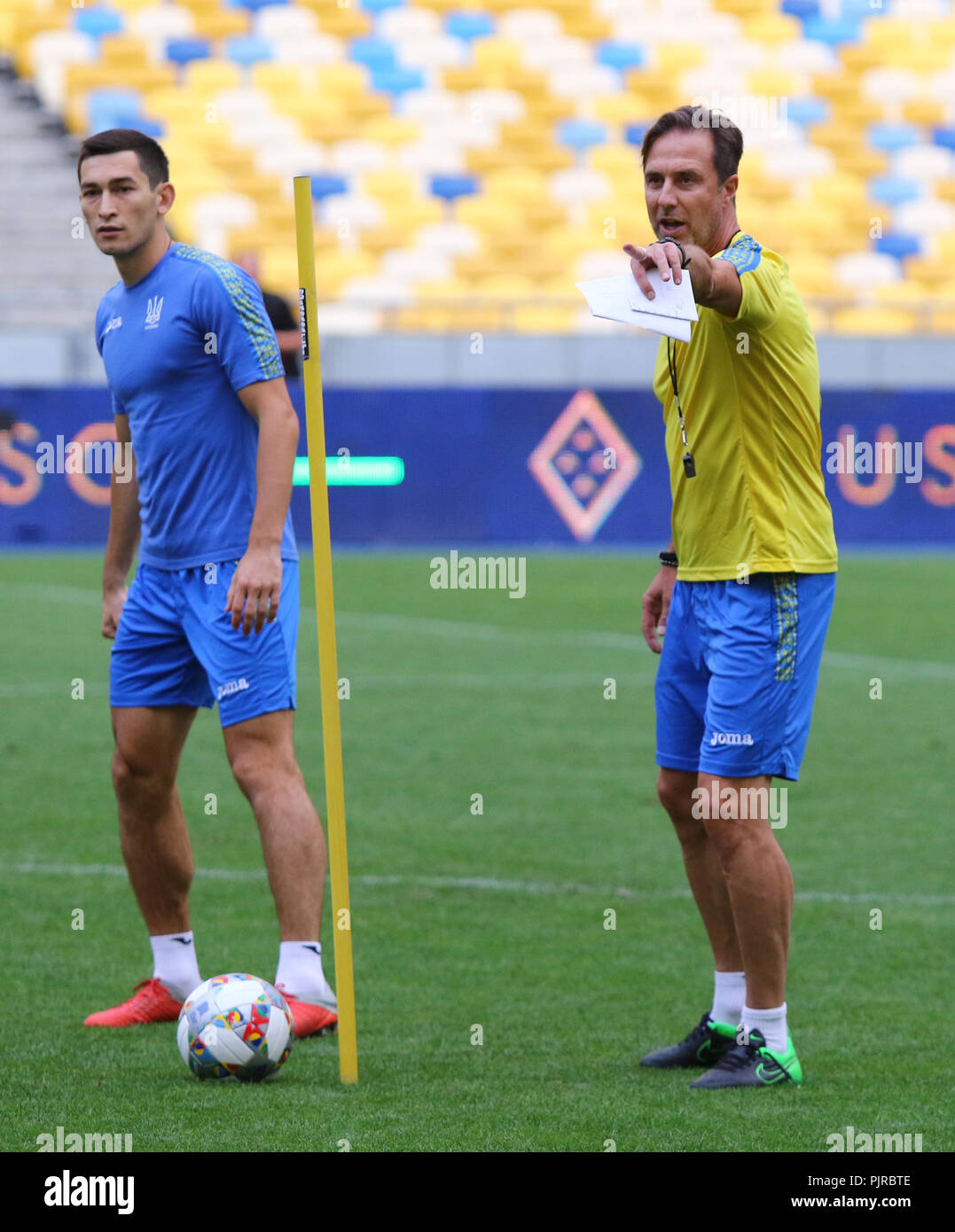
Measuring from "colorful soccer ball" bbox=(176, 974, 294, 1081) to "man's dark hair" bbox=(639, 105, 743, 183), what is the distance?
191 cm

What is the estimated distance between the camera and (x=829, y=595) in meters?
4.22

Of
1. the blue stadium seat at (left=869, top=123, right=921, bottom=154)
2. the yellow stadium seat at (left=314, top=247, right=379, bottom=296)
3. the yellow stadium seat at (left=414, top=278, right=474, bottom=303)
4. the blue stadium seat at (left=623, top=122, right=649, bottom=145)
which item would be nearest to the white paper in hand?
the yellow stadium seat at (left=414, top=278, right=474, bottom=303)

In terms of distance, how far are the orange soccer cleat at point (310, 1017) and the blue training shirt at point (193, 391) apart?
3.42 ft

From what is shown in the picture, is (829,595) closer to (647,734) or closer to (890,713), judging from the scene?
(647,734)

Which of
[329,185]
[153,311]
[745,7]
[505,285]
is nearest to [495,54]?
[329,185]

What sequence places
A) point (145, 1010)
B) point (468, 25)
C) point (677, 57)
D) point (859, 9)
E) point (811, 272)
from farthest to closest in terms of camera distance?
point (859, 9) → point (677, 57) → point (468, 25) → point (811, 272) → point (145, 1010)

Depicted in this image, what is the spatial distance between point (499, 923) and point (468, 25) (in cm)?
2492

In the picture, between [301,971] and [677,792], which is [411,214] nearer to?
[301,971]

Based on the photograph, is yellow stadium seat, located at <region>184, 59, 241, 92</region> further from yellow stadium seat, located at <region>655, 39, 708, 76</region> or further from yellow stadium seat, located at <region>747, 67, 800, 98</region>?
yellow stadium seat, located at <region>747, 67, 800, 98</region>

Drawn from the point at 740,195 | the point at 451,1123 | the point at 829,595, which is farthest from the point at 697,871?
the point at 740,195

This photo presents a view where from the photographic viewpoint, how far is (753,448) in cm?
411

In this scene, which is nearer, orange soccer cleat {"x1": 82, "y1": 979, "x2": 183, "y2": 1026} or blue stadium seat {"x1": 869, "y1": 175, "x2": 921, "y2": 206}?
orange soccer cleat {"x1": 82, "y1": 979, "x2": 183, "y2": 1026}

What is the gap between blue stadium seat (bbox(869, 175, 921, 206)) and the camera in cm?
2734

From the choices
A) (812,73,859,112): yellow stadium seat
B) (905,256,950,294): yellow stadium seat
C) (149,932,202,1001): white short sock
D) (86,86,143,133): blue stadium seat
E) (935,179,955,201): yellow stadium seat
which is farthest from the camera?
(812,73,859,112): yellow stadium seat
